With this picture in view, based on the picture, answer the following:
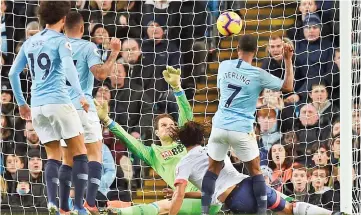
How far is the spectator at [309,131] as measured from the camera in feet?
46.2

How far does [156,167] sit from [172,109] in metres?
1.50

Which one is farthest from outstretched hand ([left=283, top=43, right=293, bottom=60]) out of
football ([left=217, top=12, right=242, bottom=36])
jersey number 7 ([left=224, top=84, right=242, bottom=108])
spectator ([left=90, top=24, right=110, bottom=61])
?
spectator ([left=90, top=24, right=110, bottom=61])

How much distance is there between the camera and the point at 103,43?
1474cm

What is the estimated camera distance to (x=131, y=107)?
14.5 meters

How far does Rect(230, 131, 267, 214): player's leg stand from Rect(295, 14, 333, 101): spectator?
2649mm

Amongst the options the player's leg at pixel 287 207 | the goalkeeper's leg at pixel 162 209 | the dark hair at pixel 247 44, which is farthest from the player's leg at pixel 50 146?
the player's leg at pixel 287 207

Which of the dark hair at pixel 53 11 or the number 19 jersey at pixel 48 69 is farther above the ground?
the dark hair at pixel 53 11

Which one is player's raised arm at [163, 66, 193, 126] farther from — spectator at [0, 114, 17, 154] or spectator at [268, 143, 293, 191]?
spectator at [0, 114, 17, 154]

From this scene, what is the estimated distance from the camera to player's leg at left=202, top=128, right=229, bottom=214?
38.4ft

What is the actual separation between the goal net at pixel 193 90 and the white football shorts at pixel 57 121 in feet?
8.42

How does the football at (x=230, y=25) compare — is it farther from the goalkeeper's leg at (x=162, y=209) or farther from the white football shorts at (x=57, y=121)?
the white football shorts at (x=57, y=121)

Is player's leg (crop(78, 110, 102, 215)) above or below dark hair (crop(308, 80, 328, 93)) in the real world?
below

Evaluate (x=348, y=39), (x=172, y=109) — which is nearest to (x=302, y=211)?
(x=348, y=39)

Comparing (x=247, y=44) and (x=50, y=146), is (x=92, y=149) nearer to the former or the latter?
(x=50, y=146)
